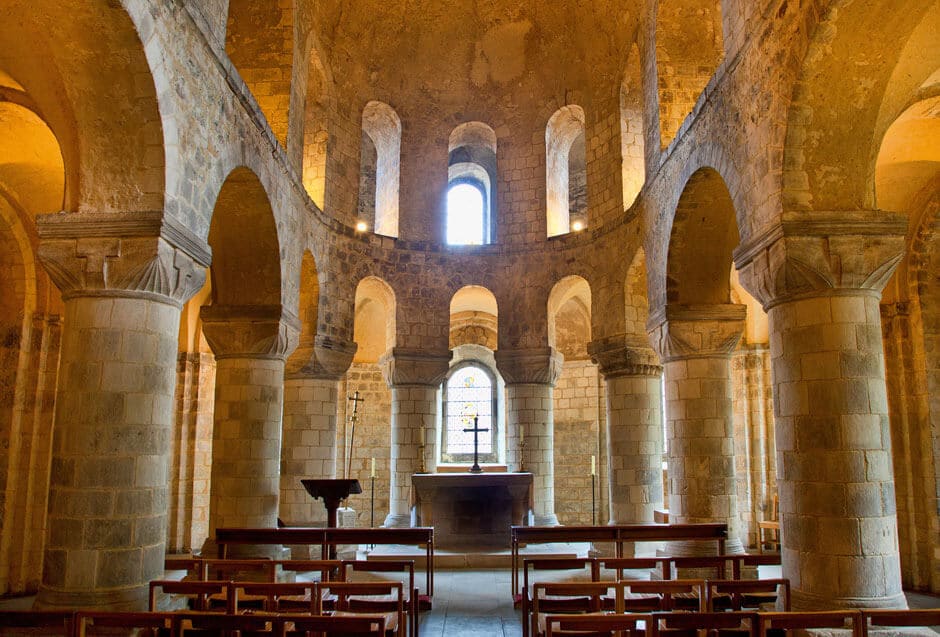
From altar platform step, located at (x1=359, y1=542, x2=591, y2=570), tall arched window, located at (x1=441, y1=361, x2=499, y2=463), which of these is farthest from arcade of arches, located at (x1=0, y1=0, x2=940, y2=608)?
altar platform step, located at (x1=359, y1=542, x2=591, y2=570)

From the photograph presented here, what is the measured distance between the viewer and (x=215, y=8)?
8.20 metres

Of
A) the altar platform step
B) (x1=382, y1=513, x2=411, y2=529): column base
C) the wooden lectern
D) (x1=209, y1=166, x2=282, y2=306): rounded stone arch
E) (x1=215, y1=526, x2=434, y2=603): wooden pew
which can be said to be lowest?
the altar platform step

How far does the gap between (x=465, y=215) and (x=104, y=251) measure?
43.9 ft

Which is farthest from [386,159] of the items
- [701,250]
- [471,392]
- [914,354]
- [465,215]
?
[914,354]

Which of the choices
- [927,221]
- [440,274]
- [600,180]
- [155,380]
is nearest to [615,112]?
[600,180]

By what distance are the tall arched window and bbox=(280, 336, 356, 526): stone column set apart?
635 centimetres

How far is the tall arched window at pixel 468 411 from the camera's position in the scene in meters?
19.5

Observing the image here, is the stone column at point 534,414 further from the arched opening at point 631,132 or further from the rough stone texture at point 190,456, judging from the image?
the rough stone texture at point 190,456

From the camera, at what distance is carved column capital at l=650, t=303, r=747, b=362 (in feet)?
33.9

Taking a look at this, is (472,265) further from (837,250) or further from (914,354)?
(837,250)

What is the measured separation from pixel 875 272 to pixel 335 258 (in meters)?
9.67

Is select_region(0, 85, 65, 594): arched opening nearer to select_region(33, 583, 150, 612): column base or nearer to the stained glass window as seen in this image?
select_region(33, 583, 150, 612): column base

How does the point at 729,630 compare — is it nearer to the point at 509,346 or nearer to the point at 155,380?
the point at 155,380

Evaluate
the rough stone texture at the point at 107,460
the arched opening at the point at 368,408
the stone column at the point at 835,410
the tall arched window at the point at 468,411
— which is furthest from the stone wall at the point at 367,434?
the stone column at the point at 835,410
